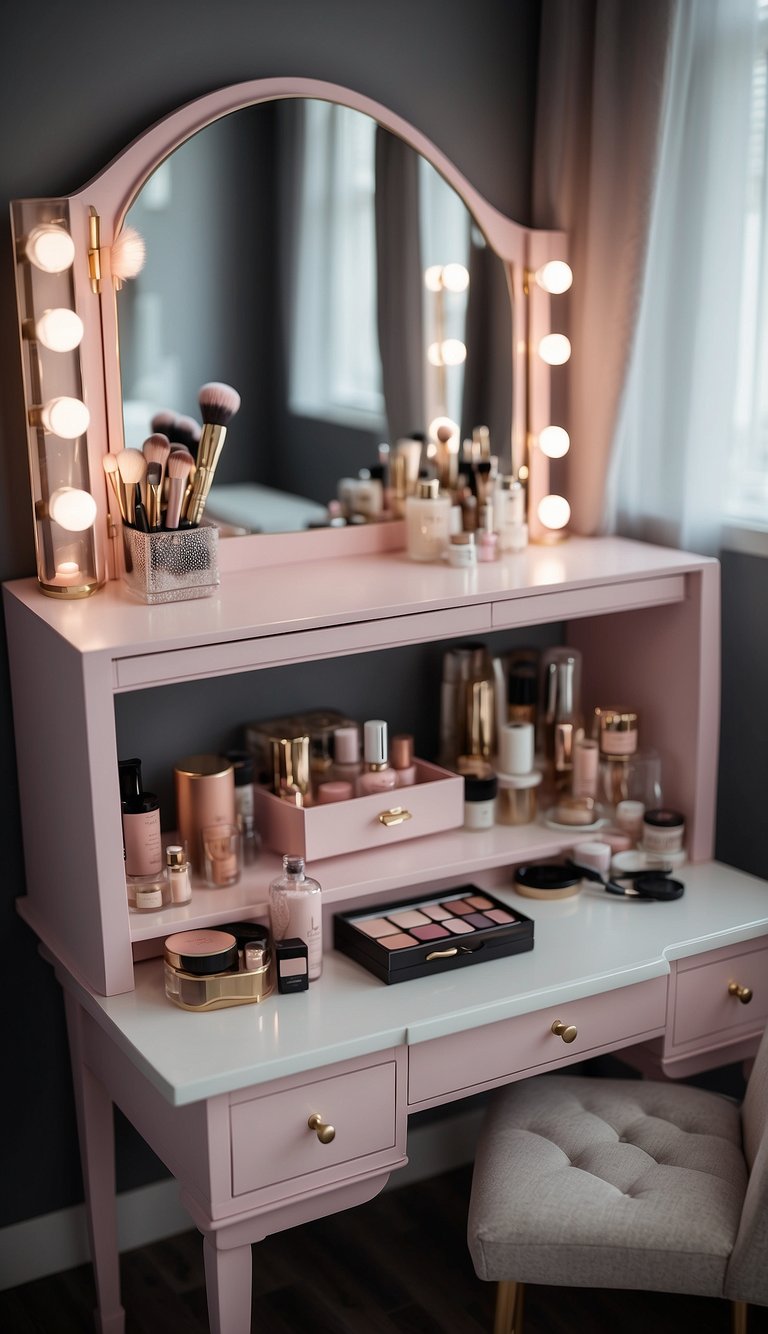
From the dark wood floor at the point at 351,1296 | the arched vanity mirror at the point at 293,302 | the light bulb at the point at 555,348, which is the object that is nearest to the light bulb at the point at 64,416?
the arched vanity mirror at the point at 293,302

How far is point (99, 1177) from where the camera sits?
199 centimetres

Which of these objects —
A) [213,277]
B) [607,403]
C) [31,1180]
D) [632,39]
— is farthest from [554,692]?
[31,1180]

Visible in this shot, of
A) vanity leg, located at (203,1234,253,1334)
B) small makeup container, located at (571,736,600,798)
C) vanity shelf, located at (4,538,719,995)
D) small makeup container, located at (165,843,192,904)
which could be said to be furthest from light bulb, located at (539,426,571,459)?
vanity leg, located at (203,1234,253,1334)

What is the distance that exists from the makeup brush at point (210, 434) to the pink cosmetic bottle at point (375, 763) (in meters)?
0.39

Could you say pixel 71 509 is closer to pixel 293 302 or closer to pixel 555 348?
pixel 293 302

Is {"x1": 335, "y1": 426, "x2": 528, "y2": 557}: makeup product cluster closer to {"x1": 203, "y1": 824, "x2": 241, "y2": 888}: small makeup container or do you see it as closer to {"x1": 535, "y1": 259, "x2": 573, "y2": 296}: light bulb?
{"x1": 535, "y1": 259, "x2": 573, "y2": 296}: light bulb

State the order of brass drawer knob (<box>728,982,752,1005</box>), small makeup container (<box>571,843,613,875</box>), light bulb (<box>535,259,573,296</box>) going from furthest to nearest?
light bulb (<box>535,259,573,296</box>)
small makeup container (<box>571,843,613,875</box>)
brass drawer knob (<box>728,982,752,1005</box>)

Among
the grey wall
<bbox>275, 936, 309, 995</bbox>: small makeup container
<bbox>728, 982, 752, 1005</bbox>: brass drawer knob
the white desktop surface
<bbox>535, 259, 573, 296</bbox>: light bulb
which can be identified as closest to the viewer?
the white desktop surface

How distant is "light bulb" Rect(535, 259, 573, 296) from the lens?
2117 millimetres

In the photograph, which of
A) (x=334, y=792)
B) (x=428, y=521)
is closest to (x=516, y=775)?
(x=334, y=792)

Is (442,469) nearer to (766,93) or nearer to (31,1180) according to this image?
(766,93)

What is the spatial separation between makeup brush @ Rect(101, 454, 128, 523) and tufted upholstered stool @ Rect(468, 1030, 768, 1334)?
99cm

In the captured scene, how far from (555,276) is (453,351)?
0.67ft

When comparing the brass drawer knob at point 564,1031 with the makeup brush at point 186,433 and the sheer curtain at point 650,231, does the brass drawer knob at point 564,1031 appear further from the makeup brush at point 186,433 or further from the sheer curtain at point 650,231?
the makeup brush at point 186,433
